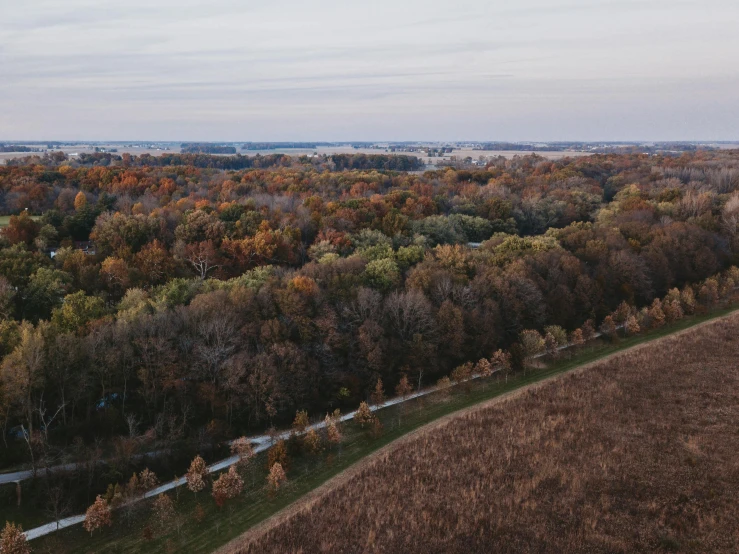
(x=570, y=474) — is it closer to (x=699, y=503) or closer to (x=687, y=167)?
(x=699, y=503)

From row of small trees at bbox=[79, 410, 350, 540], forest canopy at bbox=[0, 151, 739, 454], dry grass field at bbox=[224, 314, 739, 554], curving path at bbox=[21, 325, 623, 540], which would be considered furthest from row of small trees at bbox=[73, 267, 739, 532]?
dry grass field at bbox=[224, 314, 739, 554]

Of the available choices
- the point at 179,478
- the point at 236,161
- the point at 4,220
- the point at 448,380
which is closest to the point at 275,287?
the point at 448,380

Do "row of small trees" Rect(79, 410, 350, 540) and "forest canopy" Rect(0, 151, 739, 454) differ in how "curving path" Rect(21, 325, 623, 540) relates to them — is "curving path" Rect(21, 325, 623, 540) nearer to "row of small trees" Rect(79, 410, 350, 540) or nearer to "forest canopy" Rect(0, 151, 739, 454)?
"row of small trees" Rect(79, 410, 350, 540)

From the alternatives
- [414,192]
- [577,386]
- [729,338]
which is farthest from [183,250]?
[729,338]

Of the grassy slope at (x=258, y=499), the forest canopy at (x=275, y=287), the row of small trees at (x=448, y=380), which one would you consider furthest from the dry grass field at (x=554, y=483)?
the forest canopy at (x=275, y=287)

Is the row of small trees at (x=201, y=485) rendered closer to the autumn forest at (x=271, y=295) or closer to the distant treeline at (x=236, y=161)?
the autumn forest at (x=271, y=295)

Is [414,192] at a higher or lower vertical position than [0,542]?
higher

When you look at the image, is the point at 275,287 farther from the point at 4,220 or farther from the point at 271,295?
the point at 4,220

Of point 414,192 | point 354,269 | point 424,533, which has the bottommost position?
point 424,533
